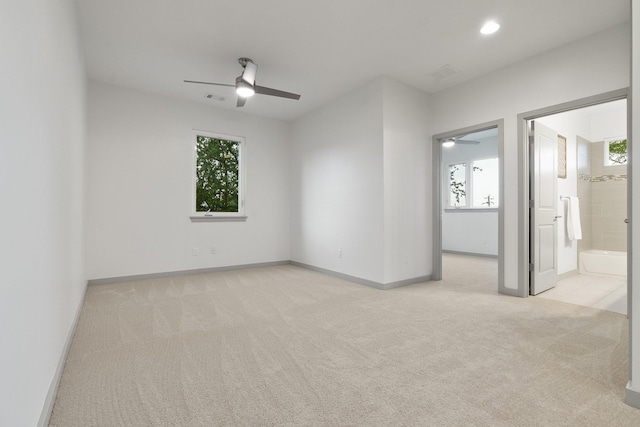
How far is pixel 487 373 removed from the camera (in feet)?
6.02

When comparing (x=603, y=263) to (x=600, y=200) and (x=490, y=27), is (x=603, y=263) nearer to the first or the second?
(x=600, y=200)

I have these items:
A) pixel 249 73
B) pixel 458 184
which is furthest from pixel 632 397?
pixel 458 184

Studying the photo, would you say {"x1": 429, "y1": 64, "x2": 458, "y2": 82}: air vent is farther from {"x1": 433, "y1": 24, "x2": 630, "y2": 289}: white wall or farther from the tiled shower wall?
the tiled shower wall

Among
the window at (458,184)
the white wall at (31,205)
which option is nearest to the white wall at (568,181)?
the window at (458,184)

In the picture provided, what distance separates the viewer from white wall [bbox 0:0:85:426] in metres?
0.98

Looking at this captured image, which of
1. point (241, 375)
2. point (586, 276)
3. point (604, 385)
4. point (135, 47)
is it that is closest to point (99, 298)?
point (241, 375)

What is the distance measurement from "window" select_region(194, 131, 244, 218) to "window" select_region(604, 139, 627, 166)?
254 inches

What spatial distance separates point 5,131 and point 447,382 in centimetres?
228

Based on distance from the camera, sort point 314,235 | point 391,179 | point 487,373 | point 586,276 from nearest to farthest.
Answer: point 487,373 → point 391,179 → point 586,276 → point 314,235

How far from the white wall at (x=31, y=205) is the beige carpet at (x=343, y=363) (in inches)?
15.4

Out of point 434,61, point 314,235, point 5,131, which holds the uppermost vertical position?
point 434,61

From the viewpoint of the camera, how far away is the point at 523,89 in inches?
139

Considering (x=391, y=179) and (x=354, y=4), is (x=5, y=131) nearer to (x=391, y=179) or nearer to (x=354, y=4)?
(x=354, y=4)

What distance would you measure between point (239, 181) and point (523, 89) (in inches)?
172
